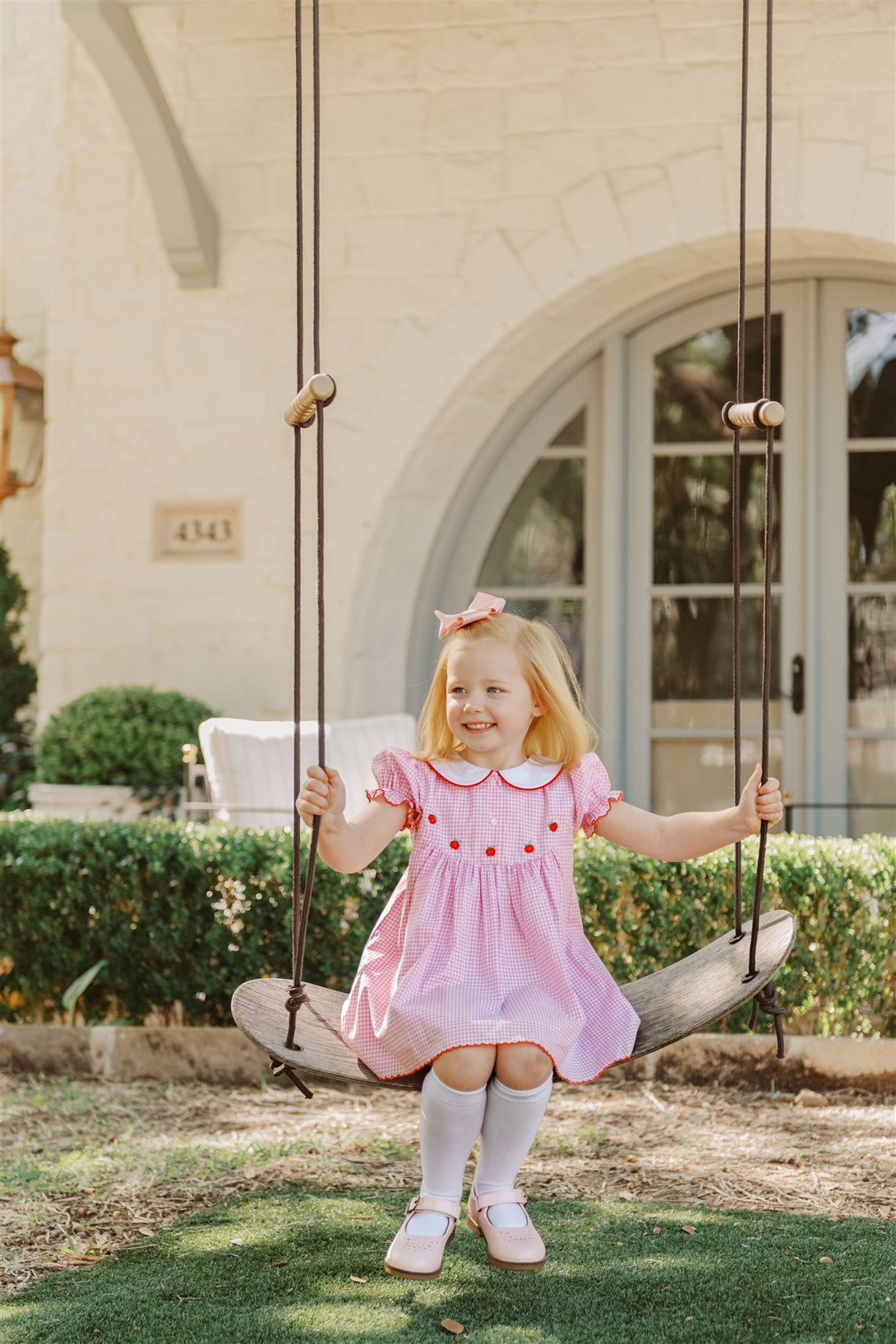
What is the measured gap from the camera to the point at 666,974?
2482 millimetres

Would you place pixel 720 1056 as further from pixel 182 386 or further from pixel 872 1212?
pixel 182 386

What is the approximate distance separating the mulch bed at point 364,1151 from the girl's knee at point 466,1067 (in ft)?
2.40

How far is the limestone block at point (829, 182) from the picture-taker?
4.96 meters

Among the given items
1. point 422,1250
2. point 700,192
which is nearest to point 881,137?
point 700,192

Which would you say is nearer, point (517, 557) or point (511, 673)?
point (511, 673)

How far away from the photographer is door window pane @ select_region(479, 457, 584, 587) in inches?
230

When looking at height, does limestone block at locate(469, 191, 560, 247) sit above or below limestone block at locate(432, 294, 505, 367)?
above

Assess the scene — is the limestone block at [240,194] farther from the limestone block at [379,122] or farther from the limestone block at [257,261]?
the limestone block at [379,122]

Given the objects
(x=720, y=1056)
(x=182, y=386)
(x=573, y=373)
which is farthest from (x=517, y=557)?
(x=720, y=1056)

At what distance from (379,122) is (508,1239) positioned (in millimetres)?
4402

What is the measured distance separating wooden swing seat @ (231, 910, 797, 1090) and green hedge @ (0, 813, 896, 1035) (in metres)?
1.07

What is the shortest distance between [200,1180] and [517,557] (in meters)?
3.46

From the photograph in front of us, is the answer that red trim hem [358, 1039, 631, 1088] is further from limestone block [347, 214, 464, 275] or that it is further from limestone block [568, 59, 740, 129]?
limestone block [568, 59, 740, 129]

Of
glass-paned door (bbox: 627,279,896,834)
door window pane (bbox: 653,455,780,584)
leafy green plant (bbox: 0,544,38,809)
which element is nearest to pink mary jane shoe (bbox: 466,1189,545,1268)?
glass-paned door (bbox: 627,279,896,834)
